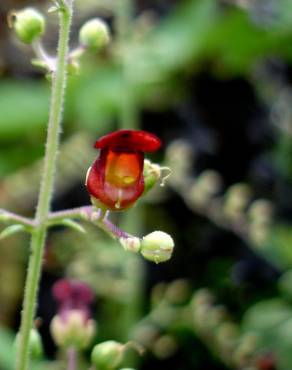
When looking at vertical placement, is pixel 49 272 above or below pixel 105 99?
below

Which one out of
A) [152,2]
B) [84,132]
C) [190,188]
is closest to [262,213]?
[190,188]

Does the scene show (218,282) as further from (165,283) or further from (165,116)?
(165,116)

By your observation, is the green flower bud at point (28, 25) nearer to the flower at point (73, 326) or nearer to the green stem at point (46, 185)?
the green stem at point (46, 185)

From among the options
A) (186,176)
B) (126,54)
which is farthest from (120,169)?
(186,176)

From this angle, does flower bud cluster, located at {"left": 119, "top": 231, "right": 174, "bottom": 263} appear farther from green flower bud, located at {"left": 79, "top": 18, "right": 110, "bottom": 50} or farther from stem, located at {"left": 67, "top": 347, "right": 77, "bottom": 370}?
green flower bud, located at {"left": 79, "top": 18, "right": 110, "bottom": 50}

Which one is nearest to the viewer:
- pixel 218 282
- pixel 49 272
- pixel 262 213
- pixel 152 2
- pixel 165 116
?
pixel 262 213

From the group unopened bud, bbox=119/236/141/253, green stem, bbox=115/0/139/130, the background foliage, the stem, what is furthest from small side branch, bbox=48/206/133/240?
green stem, bbox=115/0/139/130
